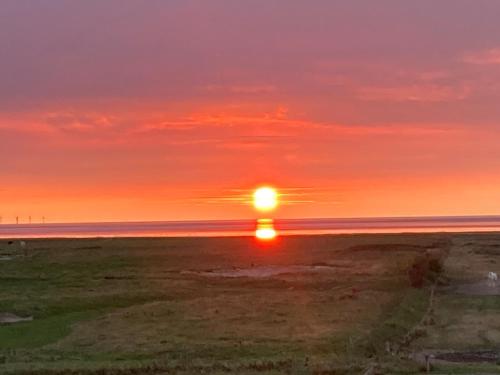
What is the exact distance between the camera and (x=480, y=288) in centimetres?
4425

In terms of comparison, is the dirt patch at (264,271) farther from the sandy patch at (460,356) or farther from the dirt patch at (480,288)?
the sandy patch at (460,356)

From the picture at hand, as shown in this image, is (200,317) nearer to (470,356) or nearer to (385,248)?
(470,356)

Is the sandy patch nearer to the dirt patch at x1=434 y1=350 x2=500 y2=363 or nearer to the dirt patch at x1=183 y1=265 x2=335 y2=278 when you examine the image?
the dirt patch at x1=434 y1=350 x2=500 y2=363

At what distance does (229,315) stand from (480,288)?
1709cm

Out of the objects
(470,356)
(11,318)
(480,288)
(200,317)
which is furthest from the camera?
(480,288)

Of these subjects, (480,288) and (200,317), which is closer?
(200,317)

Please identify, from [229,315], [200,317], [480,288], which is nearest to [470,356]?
[229,315]

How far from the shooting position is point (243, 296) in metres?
41.2

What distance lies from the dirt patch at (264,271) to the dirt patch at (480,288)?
1342 cm

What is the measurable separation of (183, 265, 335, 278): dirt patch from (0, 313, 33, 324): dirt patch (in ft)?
64.1

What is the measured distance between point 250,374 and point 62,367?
603 cm

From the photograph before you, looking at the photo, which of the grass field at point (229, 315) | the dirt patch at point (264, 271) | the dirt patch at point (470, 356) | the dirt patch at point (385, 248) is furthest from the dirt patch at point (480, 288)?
the dirt patch at point (385, 248)

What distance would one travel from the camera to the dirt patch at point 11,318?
36.3 m

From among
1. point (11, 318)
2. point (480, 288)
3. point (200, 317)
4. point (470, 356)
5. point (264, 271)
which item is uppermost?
point (264, 271)
